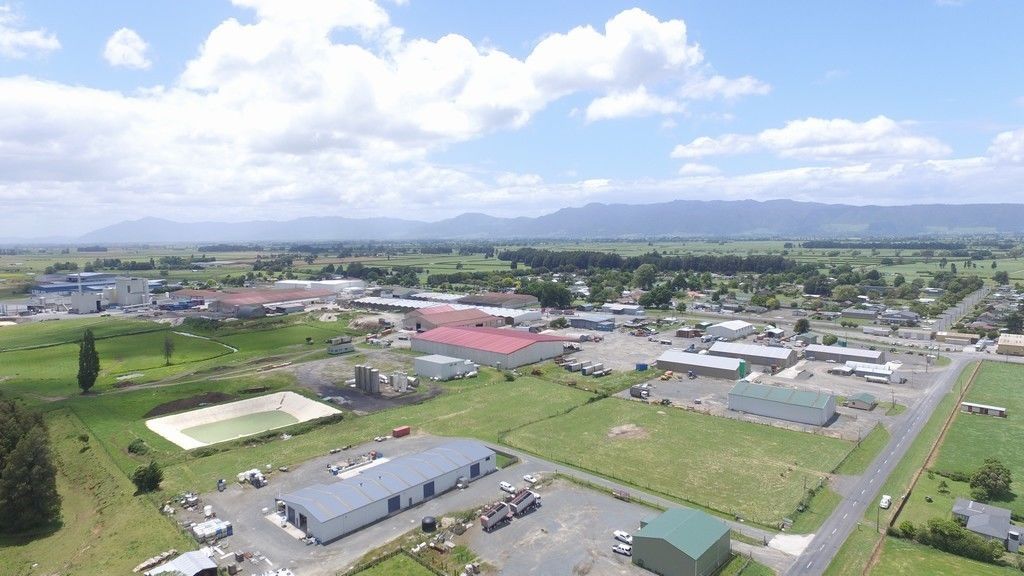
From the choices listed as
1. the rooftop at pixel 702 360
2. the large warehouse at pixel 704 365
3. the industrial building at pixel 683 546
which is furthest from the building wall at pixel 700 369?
the industrial building at pixel 683 546

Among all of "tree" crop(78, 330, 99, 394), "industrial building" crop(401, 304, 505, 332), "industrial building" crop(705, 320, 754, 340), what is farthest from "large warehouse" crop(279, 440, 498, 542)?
"industrial building" crop(705, 320, 754, 340)

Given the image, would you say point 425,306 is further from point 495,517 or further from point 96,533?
point 495,517

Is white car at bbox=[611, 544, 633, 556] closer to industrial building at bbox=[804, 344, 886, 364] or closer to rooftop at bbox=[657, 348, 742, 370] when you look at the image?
rooftop at bbox=[657, 348, 742, 370]

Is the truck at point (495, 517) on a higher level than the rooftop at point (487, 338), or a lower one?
lower

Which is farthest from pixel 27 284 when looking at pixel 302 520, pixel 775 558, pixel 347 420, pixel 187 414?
pixel 775 558

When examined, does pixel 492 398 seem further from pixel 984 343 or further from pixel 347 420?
pixel 984 343

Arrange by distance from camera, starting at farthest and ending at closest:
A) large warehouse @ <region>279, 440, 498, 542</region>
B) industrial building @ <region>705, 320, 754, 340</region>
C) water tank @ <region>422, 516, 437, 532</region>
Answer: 1. industrial building @ <region>705, 320, 754, 340</region>
2. water tank @ <region>422, 516, 437, 532</region>
3. large warehouse @ <region>279, 440, 498, 542</region>

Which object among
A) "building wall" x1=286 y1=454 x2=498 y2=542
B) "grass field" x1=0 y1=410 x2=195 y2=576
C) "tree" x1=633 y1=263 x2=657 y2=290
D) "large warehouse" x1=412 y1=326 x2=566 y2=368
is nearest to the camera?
"grass field" x1=0 y1=410 x2=195 y2=576

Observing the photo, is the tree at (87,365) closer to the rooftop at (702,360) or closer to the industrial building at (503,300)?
the rooftop at (702,360)
